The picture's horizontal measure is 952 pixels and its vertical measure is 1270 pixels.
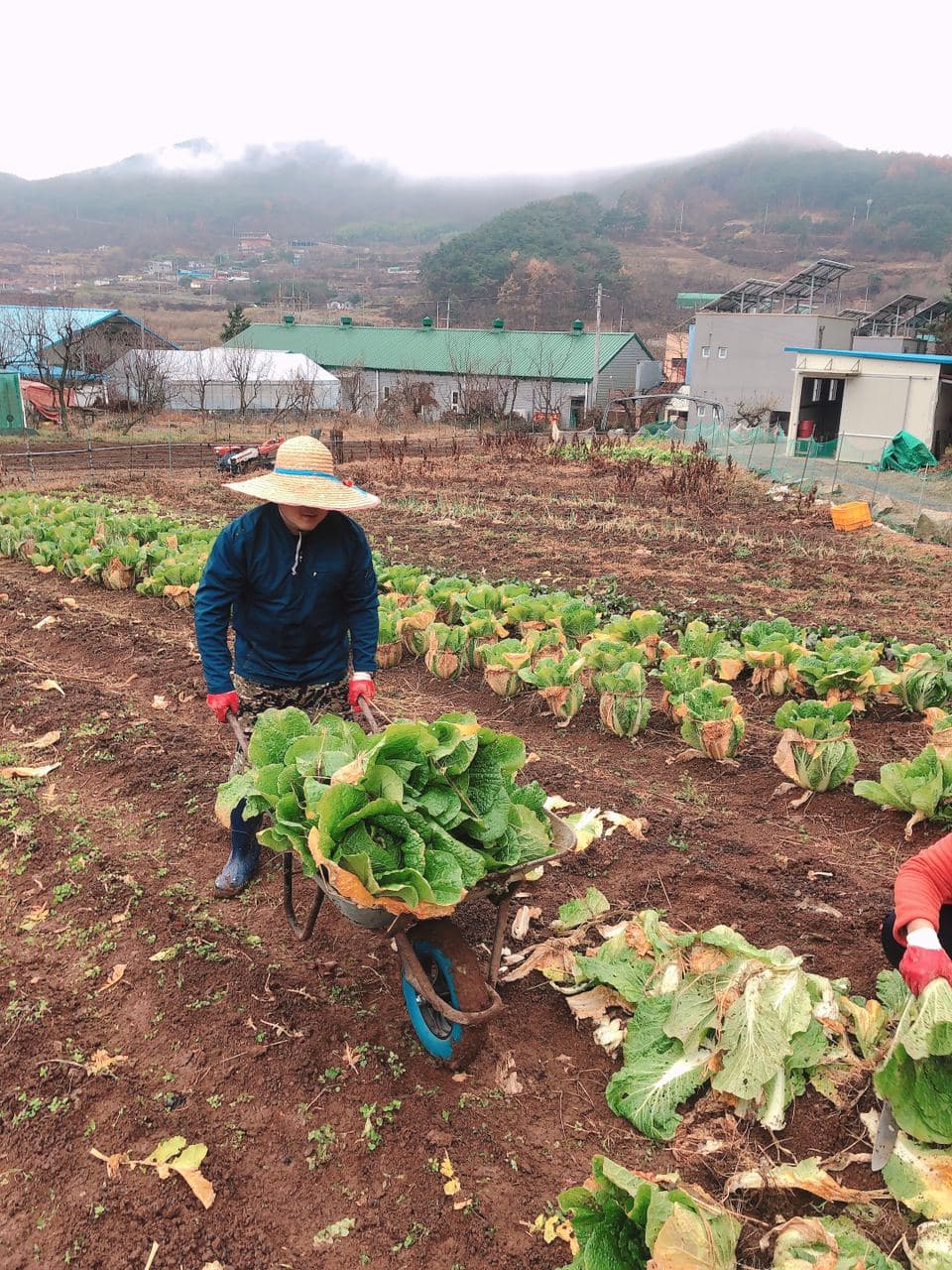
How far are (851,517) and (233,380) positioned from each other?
30.9 m

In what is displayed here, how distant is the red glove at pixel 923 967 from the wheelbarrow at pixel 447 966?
44.4 inches

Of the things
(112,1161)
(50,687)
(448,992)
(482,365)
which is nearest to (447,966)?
(448,992)

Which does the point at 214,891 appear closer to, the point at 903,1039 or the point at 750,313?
the point at 903,1039

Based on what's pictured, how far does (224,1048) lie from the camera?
329 centimetres

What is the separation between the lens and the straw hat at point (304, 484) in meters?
3.86

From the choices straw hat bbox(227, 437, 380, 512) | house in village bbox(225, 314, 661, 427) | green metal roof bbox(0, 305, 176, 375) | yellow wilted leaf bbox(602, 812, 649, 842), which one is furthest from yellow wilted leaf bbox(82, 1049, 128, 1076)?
house in village bbox(225, 314, 661, 427)

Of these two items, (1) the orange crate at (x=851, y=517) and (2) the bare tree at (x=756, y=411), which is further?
(2) the bare tree at (x=756, y=411)

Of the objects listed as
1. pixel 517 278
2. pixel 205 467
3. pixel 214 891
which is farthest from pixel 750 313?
pixel 517 278

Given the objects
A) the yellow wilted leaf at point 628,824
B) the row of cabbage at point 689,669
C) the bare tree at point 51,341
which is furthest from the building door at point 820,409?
the yellow wilted leaf at point 628,824

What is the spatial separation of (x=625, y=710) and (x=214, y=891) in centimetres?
293

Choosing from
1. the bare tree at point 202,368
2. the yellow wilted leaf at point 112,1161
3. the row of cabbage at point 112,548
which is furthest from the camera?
the bare tree at point 202,368

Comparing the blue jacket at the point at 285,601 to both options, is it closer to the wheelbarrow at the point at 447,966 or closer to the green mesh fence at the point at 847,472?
the wheelbarrow at the point at 447,966

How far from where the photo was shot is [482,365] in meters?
46.6

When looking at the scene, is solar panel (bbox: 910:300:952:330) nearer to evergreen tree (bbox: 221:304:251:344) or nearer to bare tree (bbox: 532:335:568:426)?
bare tree (bbox: 532:335:568:426)
